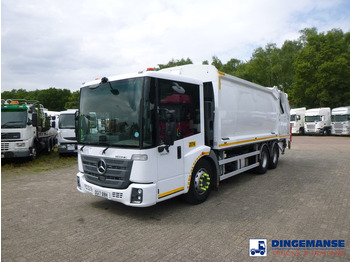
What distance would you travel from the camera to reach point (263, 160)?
862 centimetres

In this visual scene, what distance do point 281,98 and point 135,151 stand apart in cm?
814

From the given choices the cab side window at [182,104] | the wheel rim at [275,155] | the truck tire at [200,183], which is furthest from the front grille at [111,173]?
the wheel rim at [275,155]

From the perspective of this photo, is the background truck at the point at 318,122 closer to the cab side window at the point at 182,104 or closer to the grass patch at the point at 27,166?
the grass patch at the point at 27,166

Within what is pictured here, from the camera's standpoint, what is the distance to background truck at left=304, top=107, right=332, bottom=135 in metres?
27.7

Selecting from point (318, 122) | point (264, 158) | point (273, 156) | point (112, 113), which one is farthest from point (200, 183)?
point (318, 122)

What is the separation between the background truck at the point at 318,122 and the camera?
2773 cm

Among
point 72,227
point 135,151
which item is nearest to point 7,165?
point 72,227

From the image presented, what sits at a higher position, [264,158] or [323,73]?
[323,73]

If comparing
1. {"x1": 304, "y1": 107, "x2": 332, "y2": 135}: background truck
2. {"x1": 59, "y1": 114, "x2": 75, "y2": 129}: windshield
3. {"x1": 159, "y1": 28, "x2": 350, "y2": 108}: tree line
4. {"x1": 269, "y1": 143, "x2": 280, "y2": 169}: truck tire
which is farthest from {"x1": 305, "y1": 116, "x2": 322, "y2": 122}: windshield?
{"x1": 59, "y1": 114, "x2": 75, "y2": 129}: windshield

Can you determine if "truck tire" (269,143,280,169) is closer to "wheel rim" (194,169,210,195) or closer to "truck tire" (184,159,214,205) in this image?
"truck tire" (184,159,214,205)

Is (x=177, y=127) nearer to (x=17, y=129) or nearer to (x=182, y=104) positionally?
(x=182, y=104)

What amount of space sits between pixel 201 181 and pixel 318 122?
27196 millimetres

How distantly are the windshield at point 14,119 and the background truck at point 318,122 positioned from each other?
27981 millimetres

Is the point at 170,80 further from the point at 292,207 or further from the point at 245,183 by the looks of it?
the point at 245,183
